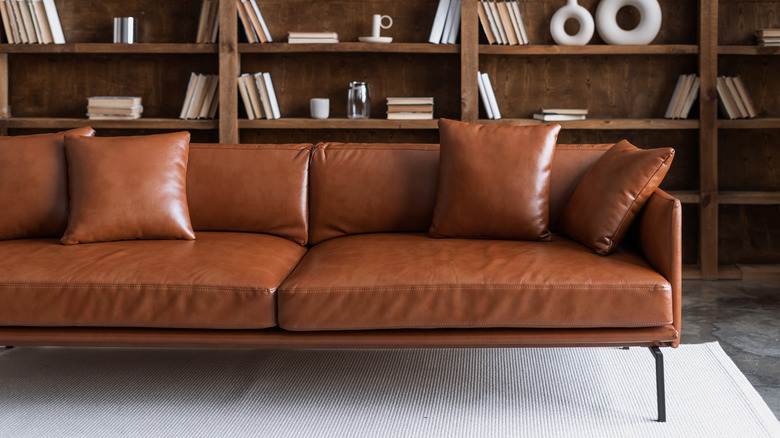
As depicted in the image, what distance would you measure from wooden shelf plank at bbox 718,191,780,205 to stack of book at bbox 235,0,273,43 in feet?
8.40

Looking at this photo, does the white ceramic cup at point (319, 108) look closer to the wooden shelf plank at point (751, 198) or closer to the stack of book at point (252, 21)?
the stack of book at point (252, 21)

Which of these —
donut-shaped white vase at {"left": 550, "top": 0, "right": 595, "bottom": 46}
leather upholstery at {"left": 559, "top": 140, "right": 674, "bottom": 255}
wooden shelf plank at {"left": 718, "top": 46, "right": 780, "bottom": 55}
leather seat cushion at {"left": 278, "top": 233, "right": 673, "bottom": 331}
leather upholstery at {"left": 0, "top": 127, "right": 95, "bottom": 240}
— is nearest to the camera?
leather seat cushion at {"left": 278, "top": 233, "right": 673, "bottom": 331}

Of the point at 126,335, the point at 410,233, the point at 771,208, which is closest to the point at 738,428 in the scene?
the point at 410,233

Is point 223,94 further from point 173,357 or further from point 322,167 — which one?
point 173,357

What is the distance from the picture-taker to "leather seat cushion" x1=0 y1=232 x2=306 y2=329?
2.19 meters

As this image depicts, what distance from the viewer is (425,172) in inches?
113

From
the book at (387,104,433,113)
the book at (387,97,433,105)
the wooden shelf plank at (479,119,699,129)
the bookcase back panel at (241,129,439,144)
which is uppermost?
the book at (387,97,433,105)

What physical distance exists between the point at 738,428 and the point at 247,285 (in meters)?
1.41

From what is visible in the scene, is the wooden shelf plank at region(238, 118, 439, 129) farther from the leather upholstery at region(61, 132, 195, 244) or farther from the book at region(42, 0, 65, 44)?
the leather upholstery at region(61, 132, 195, 244)

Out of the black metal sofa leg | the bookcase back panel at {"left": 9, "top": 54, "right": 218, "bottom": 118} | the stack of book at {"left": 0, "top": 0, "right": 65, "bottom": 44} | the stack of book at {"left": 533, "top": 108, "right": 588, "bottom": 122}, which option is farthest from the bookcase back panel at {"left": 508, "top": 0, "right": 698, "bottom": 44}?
the black metal sofa leg

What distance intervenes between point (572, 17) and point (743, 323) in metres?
1.81

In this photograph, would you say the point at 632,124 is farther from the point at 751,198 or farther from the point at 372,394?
the point at 372,394

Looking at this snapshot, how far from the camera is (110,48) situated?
4168 mm

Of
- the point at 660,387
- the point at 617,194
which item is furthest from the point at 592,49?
the point at 660,387
